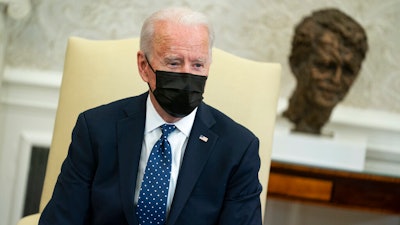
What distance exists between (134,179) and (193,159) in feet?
0.53

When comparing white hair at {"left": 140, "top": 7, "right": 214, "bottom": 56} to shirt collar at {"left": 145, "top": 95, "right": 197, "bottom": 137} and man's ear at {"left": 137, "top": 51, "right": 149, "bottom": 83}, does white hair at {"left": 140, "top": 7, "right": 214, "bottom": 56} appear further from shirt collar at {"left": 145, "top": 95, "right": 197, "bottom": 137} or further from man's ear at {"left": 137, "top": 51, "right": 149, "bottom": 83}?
shirt collar at {"left": 145, "top": 95, "right": 197, "bottom": 137}

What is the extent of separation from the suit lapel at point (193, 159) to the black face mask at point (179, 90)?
78mm

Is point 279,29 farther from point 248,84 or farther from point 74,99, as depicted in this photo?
point 74,99

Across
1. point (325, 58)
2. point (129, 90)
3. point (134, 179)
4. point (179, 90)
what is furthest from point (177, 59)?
point (325, 58)

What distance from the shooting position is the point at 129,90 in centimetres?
216

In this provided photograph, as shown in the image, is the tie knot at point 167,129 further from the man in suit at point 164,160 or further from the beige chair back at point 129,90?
the beige chair back at point 129,90

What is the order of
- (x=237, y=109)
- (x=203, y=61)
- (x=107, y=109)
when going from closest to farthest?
(x=203, y=61) → (x=107, y=109) → (x=237, y=109)

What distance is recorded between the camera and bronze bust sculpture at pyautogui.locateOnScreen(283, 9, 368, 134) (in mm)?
2666

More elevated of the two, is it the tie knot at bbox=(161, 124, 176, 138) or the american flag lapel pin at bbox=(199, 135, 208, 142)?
the tie knot at bbox=(161, 124, 176, 138)

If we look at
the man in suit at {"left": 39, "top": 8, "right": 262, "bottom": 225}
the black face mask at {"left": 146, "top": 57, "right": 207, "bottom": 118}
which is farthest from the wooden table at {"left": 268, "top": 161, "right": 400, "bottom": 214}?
the black face mask at {"left": 146, "top": 57, "right": 207, "bottom": 118}

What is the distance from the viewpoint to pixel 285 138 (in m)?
2.75

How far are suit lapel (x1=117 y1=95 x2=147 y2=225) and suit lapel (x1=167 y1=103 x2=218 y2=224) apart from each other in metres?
0.11

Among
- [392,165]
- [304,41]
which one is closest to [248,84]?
[304,41]

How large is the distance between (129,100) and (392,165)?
65.9 inches
